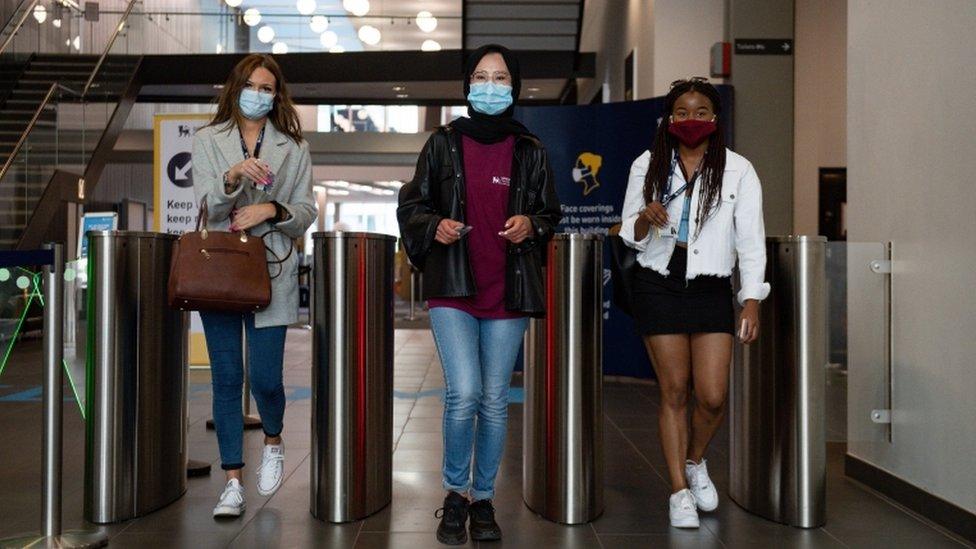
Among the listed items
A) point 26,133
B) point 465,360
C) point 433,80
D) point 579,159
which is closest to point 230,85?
point 465,360

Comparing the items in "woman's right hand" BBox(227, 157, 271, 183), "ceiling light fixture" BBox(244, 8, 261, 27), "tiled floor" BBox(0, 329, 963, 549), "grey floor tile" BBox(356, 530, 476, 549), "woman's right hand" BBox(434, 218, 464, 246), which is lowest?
"tiled floor" BBox(0, 329, 963, 549)

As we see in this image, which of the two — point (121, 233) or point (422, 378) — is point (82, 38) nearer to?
point (422, 378)

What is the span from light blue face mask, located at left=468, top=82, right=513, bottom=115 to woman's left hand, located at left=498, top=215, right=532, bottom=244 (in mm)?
397

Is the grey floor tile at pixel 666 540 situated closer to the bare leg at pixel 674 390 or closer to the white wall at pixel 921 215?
the bare leg at pixel 674 390

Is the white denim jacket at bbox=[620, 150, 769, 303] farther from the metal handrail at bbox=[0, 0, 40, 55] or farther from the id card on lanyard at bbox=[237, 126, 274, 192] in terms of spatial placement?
the metal handrail at bbox=[0, 0, 40, 55]

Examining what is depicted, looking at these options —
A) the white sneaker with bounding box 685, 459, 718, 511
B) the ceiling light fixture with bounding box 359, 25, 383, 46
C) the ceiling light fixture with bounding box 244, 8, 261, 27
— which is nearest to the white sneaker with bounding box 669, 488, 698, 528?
the white sneaker with bounding box 685, 459, 718, 511

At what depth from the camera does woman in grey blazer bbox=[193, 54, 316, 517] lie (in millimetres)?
3338

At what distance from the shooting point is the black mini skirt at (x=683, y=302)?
131 inches

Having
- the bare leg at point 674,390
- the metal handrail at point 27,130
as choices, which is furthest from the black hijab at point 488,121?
the metal handrail at point 27,130

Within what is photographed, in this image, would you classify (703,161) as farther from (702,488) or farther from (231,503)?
(231,503)

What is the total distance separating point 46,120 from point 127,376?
8656 mm

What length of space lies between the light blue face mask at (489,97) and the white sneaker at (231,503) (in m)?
1.63

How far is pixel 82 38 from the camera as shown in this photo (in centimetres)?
1297

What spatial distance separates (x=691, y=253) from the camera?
3.30 meters
